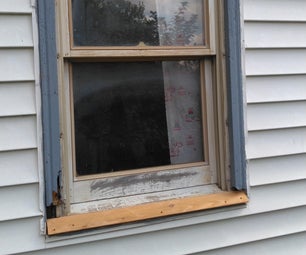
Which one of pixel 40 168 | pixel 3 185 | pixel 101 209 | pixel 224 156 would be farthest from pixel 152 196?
pixel 3 185

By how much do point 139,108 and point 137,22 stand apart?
0.42 metres

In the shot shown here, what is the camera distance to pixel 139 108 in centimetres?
216

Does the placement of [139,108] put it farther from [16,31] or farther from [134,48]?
[16,31]

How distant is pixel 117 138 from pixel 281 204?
1.00 m

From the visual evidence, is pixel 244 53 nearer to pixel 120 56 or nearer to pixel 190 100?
pixel 190 100

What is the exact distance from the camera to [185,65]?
2.26m

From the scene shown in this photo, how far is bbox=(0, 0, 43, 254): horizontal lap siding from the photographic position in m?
1.82

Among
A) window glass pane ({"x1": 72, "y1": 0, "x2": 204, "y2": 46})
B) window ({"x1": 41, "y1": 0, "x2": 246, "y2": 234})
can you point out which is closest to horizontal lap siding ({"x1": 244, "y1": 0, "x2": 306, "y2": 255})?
window ({"x1": 41, "y1": 0, "x2": 246, "y2": 234})

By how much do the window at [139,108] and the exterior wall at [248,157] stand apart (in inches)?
3.9

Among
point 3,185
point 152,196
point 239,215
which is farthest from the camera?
point 239,215

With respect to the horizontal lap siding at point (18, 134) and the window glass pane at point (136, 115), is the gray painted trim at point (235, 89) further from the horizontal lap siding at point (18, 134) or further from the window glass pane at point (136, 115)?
the horizontal lap siding at point (18, 134)

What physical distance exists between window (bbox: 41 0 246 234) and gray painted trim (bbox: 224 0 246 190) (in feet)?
0.15

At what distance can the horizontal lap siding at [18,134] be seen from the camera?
182cm

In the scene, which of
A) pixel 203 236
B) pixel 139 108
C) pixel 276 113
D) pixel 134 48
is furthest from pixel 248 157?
pixel 134 48
